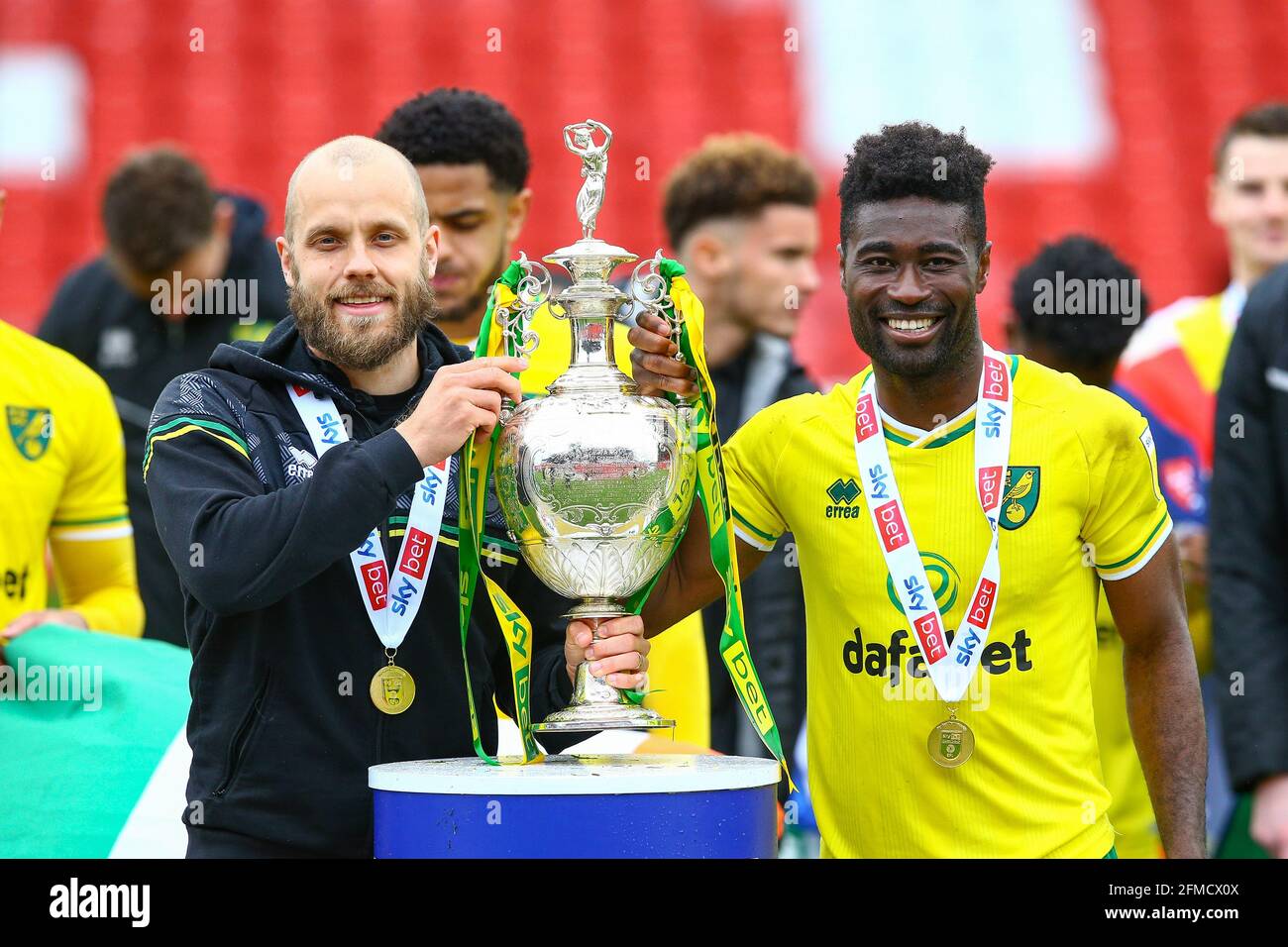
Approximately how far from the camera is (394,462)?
2812mm

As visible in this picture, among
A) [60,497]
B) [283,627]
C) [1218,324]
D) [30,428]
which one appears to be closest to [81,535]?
[60,497]

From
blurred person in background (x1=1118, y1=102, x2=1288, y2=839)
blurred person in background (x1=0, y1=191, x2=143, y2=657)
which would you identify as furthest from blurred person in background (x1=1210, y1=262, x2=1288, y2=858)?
blurred person in background (x1=0, y1=191, x2=143, y2=657)

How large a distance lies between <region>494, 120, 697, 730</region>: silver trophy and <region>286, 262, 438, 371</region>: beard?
164 millimetres

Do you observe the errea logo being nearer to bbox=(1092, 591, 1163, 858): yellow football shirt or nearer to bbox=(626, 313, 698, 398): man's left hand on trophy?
bbox=(626, 313, 698, 398): man's left hand on trophy

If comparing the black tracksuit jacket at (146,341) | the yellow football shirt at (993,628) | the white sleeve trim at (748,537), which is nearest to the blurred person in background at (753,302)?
A: the black tracksuit jacket at (146,341)

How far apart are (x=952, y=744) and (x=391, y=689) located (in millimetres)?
920

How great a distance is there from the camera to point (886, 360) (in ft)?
10.3

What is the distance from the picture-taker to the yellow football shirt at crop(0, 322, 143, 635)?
400 cm

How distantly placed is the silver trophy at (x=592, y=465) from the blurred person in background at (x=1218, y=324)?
8.85 feet

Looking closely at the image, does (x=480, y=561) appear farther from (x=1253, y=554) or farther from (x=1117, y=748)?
(x=1117, y=748)

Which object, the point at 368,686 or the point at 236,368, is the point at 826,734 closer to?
the point at 368,686

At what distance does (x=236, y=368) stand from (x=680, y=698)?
5.07 feet

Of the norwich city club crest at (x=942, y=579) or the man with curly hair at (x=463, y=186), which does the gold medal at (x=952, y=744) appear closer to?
the norwich city club crest at (x=942, y=579)
